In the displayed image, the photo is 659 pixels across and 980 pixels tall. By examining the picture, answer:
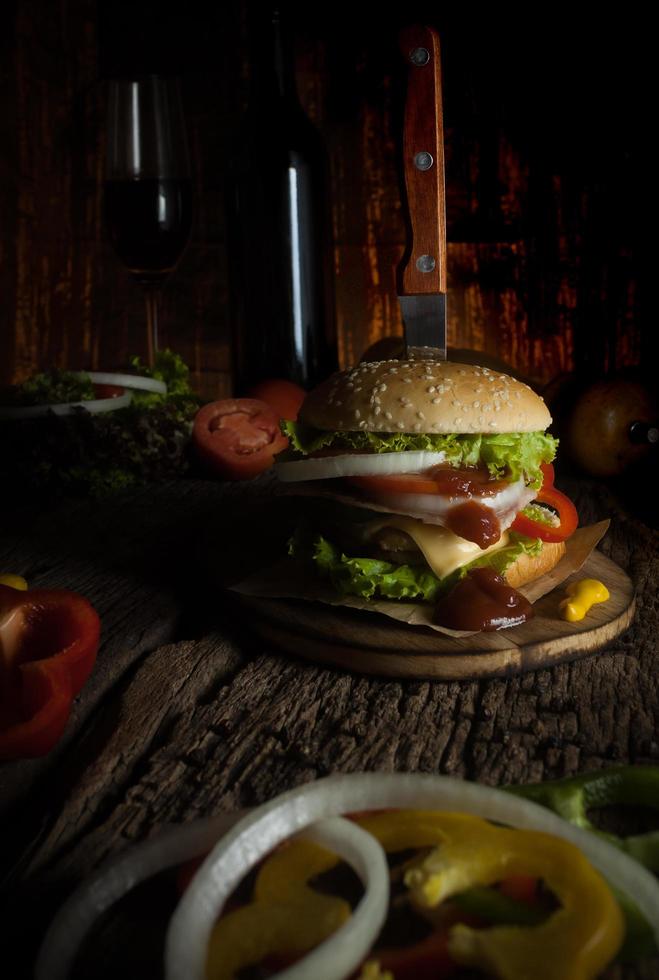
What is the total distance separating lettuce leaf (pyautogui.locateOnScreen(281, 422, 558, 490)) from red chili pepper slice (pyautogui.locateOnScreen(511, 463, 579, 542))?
0.35ft

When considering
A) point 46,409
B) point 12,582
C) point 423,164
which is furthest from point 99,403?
point 423,164

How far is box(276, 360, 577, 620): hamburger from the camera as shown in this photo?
1922 millimetres

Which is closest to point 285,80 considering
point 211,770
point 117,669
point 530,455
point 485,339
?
point 485,339

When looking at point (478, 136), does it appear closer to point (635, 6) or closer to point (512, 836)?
point (635, 6)

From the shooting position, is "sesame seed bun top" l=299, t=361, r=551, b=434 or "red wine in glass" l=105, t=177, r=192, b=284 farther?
"red wine in glass" l=105, t=177, r=192, b=284

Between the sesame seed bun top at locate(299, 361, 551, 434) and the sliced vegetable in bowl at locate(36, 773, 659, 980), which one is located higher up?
the sesame seed bun top at locate(299, 361, 551, 434)

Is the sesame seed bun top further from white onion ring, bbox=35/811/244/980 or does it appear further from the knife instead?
white onion ring, bbox=35/811/244/980

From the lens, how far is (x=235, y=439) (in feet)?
10.8

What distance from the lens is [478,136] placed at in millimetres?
4035

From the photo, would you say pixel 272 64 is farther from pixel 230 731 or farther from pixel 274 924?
pixel 274 924

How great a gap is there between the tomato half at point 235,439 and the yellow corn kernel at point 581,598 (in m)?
1.57

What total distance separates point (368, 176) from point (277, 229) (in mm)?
811

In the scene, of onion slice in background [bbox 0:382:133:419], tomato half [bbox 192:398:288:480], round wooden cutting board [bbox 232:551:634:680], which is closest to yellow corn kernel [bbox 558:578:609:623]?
round wooden cutting board [bbox 232:551:634:680]

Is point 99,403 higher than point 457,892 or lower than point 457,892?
higher
